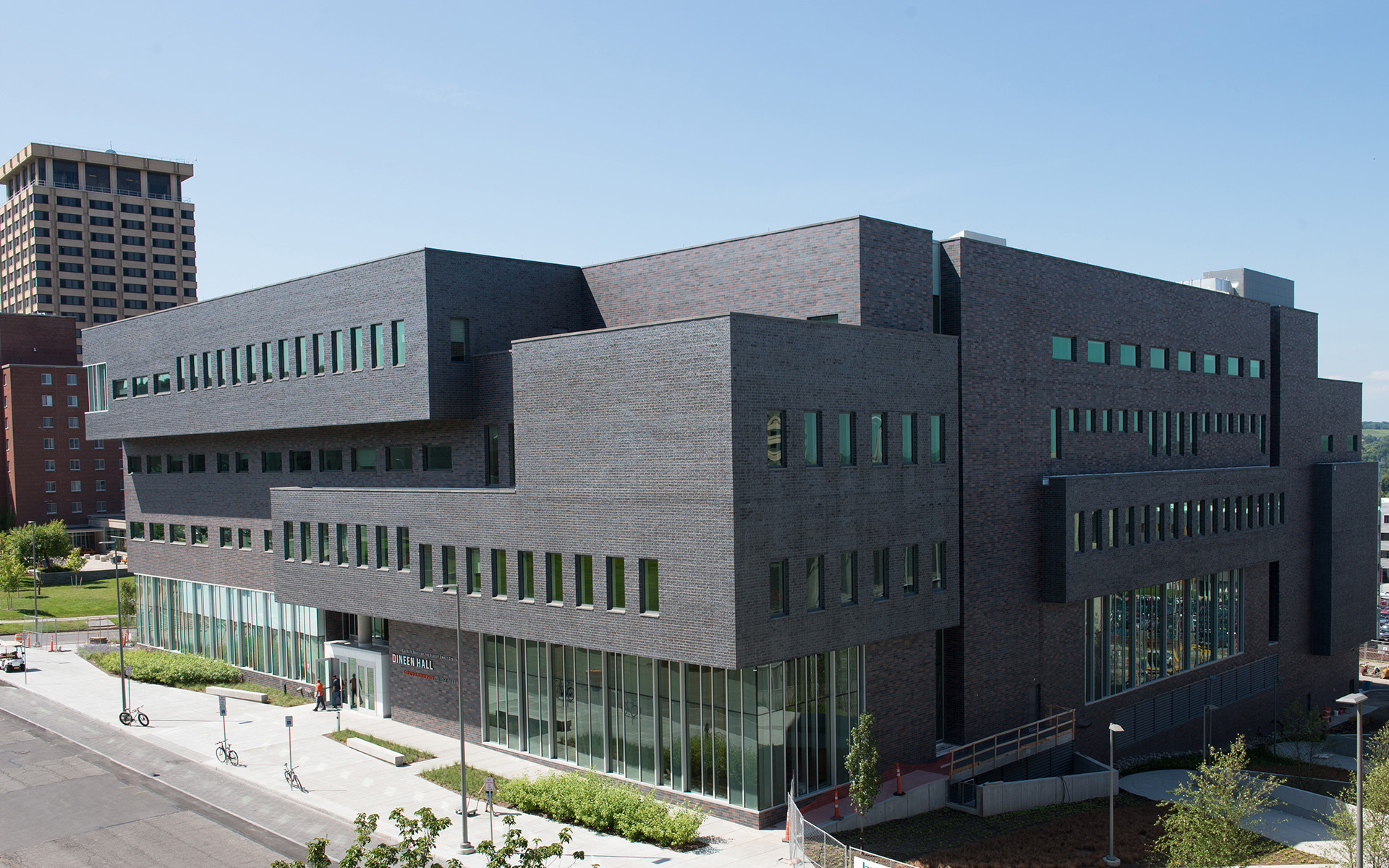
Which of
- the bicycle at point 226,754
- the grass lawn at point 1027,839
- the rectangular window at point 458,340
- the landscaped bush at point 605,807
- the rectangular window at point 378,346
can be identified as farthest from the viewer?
the rectangular window at point 378,346

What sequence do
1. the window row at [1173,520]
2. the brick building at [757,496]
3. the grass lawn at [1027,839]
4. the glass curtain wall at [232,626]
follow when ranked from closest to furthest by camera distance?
the grass lawn at [1027,839] → the brick building at [757,496] → the window row at [1173,520] → the glass curtain wall at [232,626]

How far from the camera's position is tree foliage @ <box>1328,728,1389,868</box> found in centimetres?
2936

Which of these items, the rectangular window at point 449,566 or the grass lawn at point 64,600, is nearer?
the rectangular window at point 449,566

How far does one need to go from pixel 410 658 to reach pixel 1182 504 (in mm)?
33941

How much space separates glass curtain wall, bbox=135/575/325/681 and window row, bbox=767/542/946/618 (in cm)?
2583

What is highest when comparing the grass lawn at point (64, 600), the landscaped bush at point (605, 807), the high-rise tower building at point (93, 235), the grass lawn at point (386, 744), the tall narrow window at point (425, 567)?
the high-rise tower building at point (93, 235)

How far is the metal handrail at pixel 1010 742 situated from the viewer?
35.4 meters

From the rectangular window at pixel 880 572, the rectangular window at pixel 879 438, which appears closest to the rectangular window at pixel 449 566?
the rectangular window at pixel 880 572

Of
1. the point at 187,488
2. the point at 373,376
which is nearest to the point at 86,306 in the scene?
the point at 187,488

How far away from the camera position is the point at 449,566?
126ft

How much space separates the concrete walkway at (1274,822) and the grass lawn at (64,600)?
238 feet

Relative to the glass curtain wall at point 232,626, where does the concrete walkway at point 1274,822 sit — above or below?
below

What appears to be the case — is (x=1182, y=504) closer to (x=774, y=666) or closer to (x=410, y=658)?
(x=774, y=666)

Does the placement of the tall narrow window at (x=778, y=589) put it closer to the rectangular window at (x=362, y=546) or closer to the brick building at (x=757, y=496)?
the brick building at (x=757, y=496)
